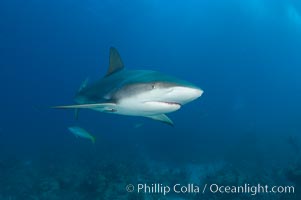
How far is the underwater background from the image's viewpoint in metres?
15.3

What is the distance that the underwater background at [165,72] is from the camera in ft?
50.1

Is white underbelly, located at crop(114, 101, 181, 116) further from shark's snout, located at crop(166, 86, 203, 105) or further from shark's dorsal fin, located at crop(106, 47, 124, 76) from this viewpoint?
shark's dorsal fin, located at crop(106, 47, 124, 76)

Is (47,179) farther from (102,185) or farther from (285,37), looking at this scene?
(285,37)

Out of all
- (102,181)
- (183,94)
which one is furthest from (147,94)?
(102,181)

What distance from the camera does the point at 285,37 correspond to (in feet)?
294

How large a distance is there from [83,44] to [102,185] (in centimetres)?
8832

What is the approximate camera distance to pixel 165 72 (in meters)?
90.3

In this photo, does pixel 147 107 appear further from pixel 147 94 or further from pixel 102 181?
pixel 102 181

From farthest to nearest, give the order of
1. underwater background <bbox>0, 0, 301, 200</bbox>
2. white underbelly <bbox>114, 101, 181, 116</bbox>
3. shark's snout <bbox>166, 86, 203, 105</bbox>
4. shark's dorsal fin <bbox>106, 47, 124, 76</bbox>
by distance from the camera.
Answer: underwater background <bbox>0, 0, 301, 200</bbox>
shark's dorsal fin <bbox>106, 47, 124, 76</bbox>
white underbelly <bbox>114, 101, 181, 116</bbox>
shark's snout <bbox>166, 86, 203, 105</bbox>

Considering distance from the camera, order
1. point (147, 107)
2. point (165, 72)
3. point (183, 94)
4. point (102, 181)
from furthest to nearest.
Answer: point (165, 72)
point (102, 181)
point (147, 107)
point (183, 94)

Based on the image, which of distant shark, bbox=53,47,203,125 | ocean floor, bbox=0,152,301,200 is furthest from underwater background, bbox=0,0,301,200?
distant shark, bbox=53,47,203,125

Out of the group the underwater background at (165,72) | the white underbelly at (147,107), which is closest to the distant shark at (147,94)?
the white underbelly at (147,107)

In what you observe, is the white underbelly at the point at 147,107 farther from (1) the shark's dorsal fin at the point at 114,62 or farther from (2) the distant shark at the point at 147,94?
(1) the shark's dorsal fin at the point at 114,62

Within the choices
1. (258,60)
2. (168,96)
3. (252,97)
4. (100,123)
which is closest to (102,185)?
(168,96)
